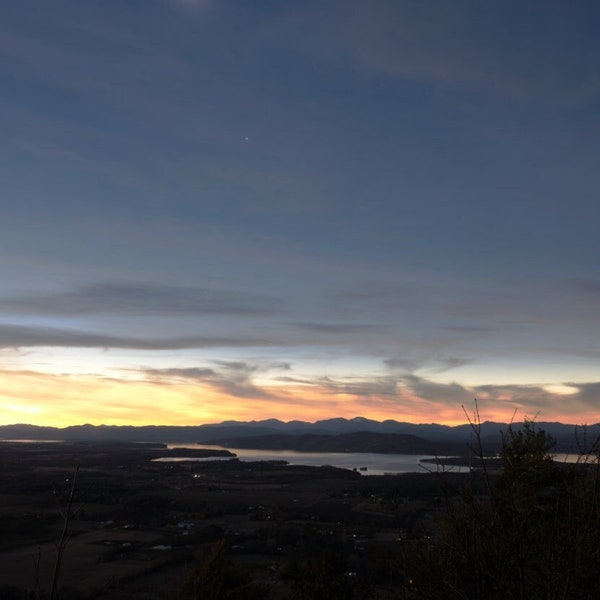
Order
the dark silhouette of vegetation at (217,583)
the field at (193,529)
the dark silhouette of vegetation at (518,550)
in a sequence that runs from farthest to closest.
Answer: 1. the field at (193,529)
2. the dark silhouette of vegetation at (217,583)
3. the dark silhouette of vegetation at (518,550)

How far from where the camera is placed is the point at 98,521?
6525 centimetres

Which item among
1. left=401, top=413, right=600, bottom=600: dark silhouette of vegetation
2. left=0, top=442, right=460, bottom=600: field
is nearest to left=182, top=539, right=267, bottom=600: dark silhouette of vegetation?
left=0, top=442, right=460, bottom=600: field

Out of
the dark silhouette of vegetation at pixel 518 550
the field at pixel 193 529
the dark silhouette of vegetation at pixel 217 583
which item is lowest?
the field at pixel 193 529

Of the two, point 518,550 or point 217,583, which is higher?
point 518,550

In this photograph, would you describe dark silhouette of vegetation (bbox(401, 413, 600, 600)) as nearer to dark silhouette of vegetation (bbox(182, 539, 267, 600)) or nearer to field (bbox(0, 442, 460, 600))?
field (bbox(0, 442, 460, 600))

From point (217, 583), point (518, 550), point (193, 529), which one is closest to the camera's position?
point (518, 550)

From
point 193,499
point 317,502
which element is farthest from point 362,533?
point 193,499

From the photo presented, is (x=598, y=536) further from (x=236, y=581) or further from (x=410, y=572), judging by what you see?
(x=236, y=581)

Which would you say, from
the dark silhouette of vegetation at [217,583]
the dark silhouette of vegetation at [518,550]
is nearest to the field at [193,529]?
the dark silhouette of vegetation at [217,583]

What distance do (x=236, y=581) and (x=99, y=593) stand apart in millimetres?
15861

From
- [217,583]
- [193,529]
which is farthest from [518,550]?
[193,529]

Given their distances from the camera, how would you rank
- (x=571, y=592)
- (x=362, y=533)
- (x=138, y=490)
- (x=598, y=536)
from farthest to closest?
(x=138, y=490) < (x=362, y=533) < (x=598, y=536) < (x=571, y=592)

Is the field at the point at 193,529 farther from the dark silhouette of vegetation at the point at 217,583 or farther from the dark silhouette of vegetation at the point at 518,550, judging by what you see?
the dark silhouette of vegetation at the point at 518,550

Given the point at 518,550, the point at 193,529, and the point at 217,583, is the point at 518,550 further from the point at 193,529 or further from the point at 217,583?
the point at 193,529
